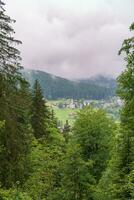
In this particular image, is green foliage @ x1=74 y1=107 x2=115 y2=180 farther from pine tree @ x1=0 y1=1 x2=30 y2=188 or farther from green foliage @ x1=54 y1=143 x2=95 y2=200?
pine tree @ x1=0 y1=1 x2=30 y2=188

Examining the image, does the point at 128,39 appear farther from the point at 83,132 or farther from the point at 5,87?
the point at 83,132

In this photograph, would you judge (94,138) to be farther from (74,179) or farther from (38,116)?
(74,179)

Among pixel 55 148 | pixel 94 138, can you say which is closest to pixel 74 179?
pixel 94 138

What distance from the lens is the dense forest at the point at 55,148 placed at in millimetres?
23359

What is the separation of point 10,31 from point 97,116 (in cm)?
3071

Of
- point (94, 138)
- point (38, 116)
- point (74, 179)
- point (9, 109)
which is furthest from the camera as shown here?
point (38, 116)

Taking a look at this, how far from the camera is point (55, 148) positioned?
2169 inches

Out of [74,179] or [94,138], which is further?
[94,138]

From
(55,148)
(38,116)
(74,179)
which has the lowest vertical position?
(74,179)

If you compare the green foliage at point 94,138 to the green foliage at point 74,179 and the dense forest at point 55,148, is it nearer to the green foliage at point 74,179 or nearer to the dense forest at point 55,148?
the dense forest at point 55,148

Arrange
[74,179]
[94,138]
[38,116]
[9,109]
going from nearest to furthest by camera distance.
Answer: [9,109], [74,179], [94,138], [38,116]

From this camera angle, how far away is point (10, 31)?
2536 centimetres

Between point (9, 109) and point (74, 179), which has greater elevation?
point (9, 109)

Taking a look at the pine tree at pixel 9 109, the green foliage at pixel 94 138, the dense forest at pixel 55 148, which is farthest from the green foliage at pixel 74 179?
the pine tree at pixel 9 109
